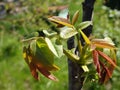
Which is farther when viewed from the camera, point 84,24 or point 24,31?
point 24,31

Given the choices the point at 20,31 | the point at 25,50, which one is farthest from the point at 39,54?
the point at 20,31

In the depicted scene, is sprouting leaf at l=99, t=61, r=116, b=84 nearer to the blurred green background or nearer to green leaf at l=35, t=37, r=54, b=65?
green leaf at l=35, t=37, r=54, b=65

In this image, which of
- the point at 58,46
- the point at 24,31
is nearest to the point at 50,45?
the point at 58,46

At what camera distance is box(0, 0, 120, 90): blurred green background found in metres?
2.44

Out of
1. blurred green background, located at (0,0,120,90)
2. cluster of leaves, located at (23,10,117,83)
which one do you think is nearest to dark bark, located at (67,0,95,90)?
cluster of leaves, located at (23,10,117,83)

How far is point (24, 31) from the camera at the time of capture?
10.7 feet

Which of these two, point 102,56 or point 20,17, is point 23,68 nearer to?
point 20,17

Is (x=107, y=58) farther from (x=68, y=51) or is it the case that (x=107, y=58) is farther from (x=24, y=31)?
(x=24, y=31)

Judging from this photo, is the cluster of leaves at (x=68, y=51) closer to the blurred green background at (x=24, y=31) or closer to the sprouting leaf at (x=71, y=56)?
the sprouting leaf at (x=71, y=56)

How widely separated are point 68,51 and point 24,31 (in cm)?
268

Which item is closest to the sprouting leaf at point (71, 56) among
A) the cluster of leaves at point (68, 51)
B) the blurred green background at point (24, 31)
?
the cluster of leaves at point (68, 51)

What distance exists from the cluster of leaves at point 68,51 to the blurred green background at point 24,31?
1510 millimetres

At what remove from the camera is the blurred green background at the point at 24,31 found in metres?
2.44

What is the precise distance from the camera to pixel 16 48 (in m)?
3.12
